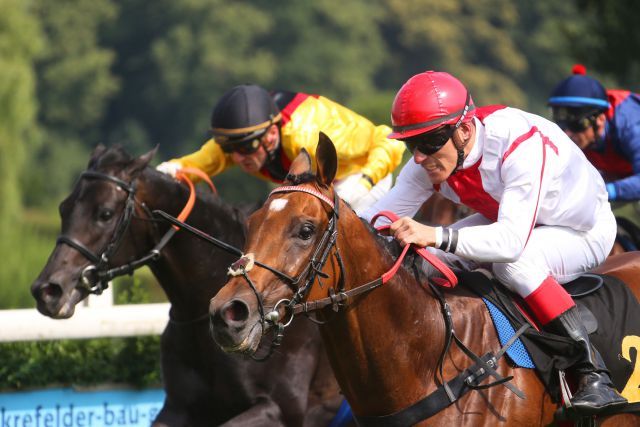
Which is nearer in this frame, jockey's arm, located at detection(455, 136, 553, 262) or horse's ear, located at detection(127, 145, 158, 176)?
jockey's arm, located at detection(455, 136, 553, 262)

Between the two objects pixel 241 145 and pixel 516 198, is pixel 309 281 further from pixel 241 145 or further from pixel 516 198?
pixel 241 145

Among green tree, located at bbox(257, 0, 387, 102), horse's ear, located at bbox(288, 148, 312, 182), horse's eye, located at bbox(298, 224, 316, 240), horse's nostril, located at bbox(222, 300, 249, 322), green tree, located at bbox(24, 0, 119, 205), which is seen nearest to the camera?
horse's nostril, located at bbox(222, 300, 249, 322)

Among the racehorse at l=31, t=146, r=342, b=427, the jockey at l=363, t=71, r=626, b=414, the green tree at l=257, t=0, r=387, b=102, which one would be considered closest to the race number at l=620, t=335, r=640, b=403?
the jockey at l=363, t=71, r=626, b=414

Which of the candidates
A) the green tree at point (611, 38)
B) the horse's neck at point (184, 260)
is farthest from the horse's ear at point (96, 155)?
the green tree at point (611, 38)

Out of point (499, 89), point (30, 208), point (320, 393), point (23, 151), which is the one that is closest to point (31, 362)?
point (320, 393)

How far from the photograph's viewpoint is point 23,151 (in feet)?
80.3

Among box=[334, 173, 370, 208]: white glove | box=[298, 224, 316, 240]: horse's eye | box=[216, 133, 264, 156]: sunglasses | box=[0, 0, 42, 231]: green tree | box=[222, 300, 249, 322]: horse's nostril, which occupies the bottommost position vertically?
box=[0, 0, 42, 231]: green tree

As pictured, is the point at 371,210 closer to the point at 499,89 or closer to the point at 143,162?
the point at 143,162

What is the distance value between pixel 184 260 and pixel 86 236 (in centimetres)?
49

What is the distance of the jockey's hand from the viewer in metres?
3.94

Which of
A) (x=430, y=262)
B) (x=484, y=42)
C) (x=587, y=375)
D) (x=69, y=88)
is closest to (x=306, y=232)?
(x=430, y=262)

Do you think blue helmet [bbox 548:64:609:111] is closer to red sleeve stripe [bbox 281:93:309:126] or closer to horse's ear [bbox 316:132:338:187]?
red sleeve stripe [bbox 281:93:309:126]

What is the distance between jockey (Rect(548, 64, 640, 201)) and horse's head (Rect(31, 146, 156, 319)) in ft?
9.38

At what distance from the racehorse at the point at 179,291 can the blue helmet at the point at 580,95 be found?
2507mm
